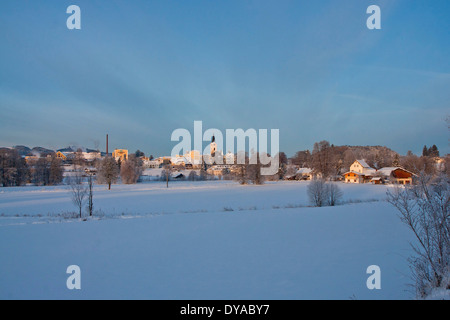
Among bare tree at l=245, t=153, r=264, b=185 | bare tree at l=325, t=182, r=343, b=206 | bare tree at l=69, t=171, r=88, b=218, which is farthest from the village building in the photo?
bare tree at l=325, t=182, r=343, b=206

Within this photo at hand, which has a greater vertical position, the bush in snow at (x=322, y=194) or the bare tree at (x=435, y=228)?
the bare tree at (x=435, y=228)

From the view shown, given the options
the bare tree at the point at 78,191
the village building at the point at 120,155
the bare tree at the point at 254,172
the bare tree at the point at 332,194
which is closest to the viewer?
the bare tree at the point at 78,191

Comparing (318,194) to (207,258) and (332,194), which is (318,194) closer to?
(332,194)

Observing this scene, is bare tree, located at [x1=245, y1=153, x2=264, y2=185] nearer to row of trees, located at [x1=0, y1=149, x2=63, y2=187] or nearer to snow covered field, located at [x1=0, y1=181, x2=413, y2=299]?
snow covered field, located at [x1=0, y1=181, x2=413, y2=299]

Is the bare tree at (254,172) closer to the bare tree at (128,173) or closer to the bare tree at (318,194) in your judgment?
the bare tree at (128,173)

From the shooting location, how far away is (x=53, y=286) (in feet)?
20.9

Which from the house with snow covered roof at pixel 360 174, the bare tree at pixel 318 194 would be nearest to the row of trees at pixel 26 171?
the bare tree at pixel 318 194

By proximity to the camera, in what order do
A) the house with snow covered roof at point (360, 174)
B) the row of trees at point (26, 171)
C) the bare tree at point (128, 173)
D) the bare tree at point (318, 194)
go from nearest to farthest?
the bare tree at point (318, 194) < the row of trees at point (26, 171) < the bare tree at point (128, 173) < the house with snow covered roof at point (360, 174)

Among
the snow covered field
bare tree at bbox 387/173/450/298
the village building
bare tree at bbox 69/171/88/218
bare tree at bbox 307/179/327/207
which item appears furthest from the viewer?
the village building

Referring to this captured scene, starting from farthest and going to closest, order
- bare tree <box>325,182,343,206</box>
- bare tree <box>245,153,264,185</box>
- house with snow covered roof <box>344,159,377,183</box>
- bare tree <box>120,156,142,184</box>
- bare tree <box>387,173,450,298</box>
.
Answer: house with snow covered roof <box>344,159,377,183</box> → bare tree <box>120,156,142,184</box> → bare tree <box>245,153,264,185</box> → bare tree <box>325,182,343,206</box> → bare tree <box>387,173,450,298</box>

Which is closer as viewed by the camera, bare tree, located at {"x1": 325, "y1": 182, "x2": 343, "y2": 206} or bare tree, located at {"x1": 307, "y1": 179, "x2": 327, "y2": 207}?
bare tree, located at {"x1": 307, "y1": 179, "x2": 327, "y2": 207}

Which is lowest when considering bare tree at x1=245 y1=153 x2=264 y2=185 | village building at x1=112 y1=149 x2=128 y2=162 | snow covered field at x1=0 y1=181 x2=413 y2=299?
snow covered field at x1=0 y1=181 x2=413 y2=299

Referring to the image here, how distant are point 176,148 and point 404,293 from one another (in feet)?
115
